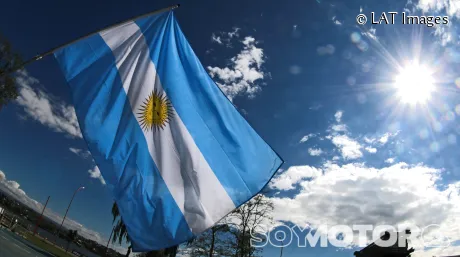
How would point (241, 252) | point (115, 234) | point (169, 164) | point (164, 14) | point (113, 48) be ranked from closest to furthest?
1. point (169, 164)
2. point (113, 48)
3. point (164, 14)
4. point (241, 252)
5. point (115, 234)

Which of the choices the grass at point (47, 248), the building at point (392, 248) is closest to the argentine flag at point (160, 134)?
the building at point (392, 248)

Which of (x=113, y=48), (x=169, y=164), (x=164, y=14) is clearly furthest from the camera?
(x=164, y=14)

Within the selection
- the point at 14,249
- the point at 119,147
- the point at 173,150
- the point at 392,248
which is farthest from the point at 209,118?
the point at 14,249

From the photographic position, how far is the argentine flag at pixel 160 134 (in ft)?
13.6

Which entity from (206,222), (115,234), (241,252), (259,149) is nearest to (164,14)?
(259,149)

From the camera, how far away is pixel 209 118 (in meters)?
4.75

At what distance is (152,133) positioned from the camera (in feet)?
14.9

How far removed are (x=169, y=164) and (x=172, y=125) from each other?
575mm

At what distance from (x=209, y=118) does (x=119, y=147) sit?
53.0 inches

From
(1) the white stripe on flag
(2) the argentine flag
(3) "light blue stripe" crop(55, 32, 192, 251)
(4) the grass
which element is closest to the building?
(2) the argentine flag

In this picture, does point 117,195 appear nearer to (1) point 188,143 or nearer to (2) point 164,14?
(1) point 188,143

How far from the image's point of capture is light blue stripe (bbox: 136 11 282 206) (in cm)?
445

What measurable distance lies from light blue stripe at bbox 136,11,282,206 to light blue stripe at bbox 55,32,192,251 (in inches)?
27.8

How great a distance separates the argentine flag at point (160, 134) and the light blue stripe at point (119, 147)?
1 centimetres
